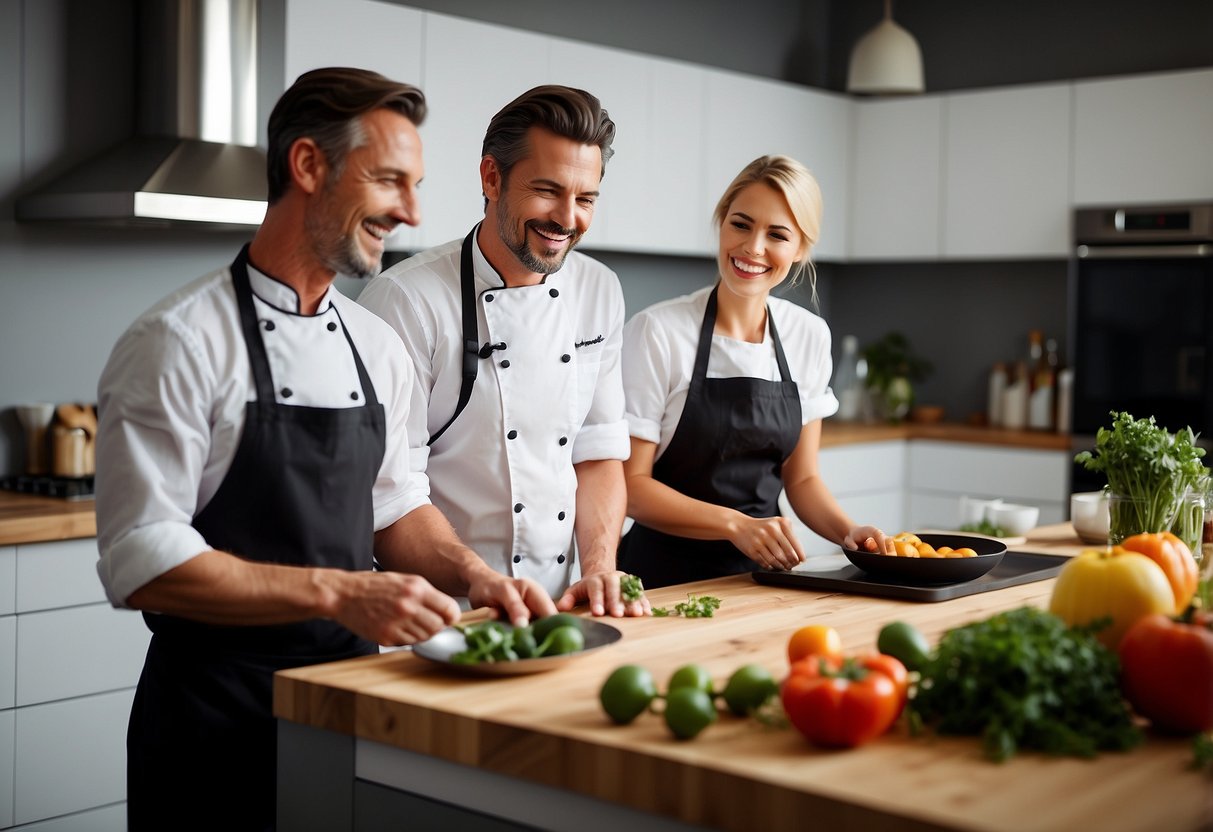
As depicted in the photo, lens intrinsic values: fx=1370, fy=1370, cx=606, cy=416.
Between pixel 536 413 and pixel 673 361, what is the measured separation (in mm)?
415

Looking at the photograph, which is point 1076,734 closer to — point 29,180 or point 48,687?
point 48,687

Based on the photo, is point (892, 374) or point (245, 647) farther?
point (892, 374)

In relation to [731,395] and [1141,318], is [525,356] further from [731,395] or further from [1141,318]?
[1141,318]

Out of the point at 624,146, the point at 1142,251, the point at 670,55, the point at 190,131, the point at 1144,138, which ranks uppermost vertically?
the point at 670,55

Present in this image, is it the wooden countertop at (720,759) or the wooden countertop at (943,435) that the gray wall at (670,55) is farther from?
the wooden countertop at (720,759)

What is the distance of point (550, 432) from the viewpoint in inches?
100

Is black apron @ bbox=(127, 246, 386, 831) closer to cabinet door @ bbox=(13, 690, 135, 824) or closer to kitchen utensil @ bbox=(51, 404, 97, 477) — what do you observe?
cabinet door @ bbox=(13, 690, 135, 824)

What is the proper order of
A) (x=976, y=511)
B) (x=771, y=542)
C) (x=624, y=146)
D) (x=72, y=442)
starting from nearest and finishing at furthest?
(x=771, y=542) < (x=976, y=511) < (x=72, y=442) < (x=624, y=146)

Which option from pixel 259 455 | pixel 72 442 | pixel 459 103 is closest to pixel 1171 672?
pixel 259 455

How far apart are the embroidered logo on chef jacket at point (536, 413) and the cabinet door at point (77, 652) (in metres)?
1.25

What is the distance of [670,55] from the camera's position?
560cm

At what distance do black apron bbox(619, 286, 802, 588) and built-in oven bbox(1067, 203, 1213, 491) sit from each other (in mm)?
2449

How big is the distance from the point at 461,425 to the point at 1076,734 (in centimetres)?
135

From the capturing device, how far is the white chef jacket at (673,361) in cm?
279
